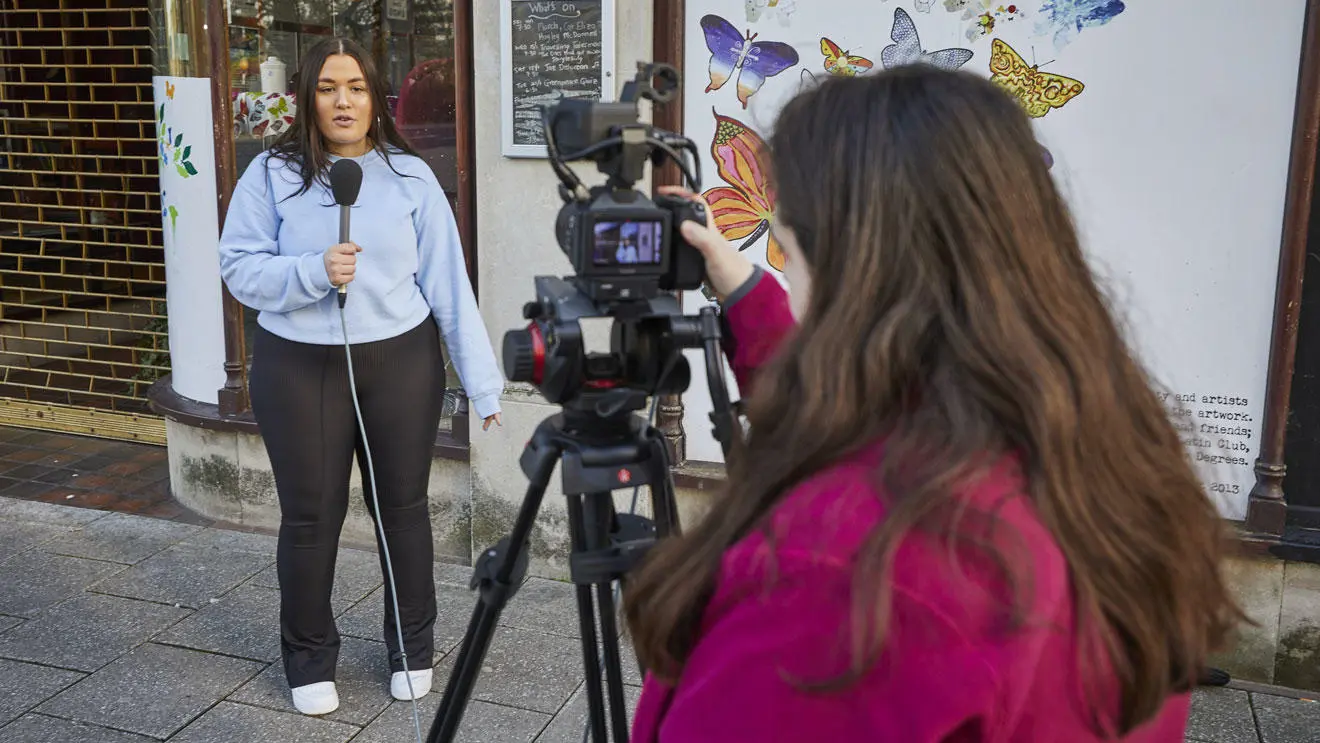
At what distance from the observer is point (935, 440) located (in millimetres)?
1048

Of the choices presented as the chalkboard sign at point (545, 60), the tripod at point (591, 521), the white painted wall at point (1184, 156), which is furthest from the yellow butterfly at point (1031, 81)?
the tripod at point (591, 521)

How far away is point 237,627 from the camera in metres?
3.99

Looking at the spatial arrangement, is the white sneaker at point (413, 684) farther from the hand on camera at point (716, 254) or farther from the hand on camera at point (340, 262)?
the hand on camera at point (716, 254)

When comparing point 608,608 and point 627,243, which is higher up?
point 627,243

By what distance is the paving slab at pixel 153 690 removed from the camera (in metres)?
3.38

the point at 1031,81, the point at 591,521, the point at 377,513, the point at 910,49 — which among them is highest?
the point at 910,49

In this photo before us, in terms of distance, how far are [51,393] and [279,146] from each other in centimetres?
403

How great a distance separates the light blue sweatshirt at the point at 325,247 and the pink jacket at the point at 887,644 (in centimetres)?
229

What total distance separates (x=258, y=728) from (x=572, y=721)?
89 centimetres

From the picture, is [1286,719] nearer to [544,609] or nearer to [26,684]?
[544,609]

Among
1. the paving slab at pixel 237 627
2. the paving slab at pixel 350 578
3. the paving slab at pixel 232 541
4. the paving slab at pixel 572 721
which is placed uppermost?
the paving slab at pixel 232 541

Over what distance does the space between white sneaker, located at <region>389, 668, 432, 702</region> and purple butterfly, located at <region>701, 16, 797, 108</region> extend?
212 centimetres

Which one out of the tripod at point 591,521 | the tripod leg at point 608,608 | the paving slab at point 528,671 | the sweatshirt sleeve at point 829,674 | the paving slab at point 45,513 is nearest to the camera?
the sweatshirt sleeve at point 829,674

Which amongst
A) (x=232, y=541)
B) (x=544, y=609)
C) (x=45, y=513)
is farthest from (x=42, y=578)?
(x=544, y=609)
